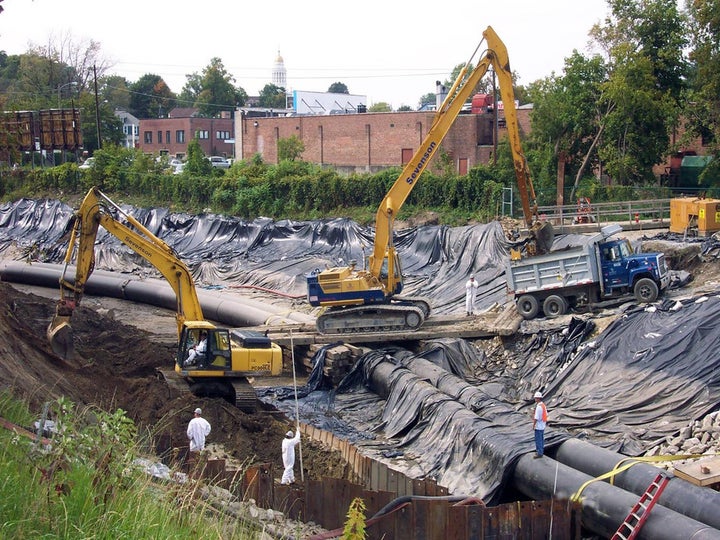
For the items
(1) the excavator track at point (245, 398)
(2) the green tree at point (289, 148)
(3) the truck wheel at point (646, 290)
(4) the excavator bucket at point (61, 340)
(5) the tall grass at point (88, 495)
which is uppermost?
(2) the green tree at point (289, 148)

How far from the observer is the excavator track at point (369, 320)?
75.2 feet

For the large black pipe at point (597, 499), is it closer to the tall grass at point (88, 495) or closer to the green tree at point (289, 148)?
the tall grass at point (88, 495)

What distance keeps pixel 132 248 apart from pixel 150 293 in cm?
1202

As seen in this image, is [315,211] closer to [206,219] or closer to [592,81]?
[206,219]

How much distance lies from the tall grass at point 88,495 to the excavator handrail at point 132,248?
11443mm

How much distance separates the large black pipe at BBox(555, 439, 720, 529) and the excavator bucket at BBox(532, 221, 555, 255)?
10927mm

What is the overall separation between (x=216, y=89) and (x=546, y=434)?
8858 cm

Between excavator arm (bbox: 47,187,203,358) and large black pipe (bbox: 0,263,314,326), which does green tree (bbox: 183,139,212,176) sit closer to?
large black pipe (bbox: 0,263,314,326)

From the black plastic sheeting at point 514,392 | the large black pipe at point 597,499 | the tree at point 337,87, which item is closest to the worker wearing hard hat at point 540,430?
the large black pipe at point 597,499

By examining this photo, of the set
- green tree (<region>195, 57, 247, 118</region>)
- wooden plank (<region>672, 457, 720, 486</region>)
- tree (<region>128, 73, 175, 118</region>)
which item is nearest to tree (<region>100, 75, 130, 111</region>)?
tree (<region>128, 73, 175, 118</region>)

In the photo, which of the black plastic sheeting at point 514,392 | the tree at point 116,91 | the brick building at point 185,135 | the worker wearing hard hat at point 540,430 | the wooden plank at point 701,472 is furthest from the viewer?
the tree at point 116,91

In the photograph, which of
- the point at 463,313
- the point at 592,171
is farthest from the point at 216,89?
the point at 463,313

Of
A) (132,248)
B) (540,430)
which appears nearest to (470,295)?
(132,248)

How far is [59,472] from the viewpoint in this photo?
6766mm
